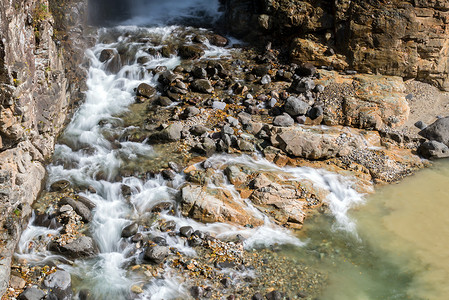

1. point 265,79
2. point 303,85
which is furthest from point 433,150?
point 265,79

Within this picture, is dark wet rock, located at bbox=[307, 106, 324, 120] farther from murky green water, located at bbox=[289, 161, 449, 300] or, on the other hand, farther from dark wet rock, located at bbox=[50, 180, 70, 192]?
dark wet rock, located at bbox=[50, 180, 70, 192]

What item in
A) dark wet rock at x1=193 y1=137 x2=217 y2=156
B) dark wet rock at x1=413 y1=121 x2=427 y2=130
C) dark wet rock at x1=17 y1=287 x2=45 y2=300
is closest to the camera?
dark wet rock at x1=17 y1=287 x2=45 y2=300

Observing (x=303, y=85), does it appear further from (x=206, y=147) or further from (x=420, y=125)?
(x=206, y=147)

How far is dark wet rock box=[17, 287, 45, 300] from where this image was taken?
23.2 ft

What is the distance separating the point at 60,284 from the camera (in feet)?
24.5

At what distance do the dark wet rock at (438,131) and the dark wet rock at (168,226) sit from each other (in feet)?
28.8

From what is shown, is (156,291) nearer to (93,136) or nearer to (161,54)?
(93,136)

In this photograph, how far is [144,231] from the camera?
895cm

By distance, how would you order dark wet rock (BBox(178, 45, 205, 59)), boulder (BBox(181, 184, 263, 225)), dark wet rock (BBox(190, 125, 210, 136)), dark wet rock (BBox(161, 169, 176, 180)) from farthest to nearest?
dark wet rock (BBox(178, 45, 205, 59))
dark wet rock (BBox(190, 125, 210, 136))
dark wet rock (BBox(161, 169, 176, 180))
boulder (BBox(181, 184, 263, 225))

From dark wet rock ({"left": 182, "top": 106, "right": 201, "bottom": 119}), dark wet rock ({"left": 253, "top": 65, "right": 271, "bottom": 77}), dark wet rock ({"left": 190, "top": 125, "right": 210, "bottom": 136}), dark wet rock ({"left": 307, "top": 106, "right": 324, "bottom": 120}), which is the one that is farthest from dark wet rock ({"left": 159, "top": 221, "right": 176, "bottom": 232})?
dark wet rock ({"left": 253, "top": 65, "right": 271, "bottom": 77})

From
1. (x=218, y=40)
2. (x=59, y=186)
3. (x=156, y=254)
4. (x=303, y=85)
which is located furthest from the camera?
(x=218, y=40)

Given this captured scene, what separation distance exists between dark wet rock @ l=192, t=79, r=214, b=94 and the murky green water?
6.17 m

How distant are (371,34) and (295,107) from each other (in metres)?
4.06

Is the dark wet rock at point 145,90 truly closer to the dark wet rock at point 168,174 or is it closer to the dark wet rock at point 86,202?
the dark wet rock at point 168,174
